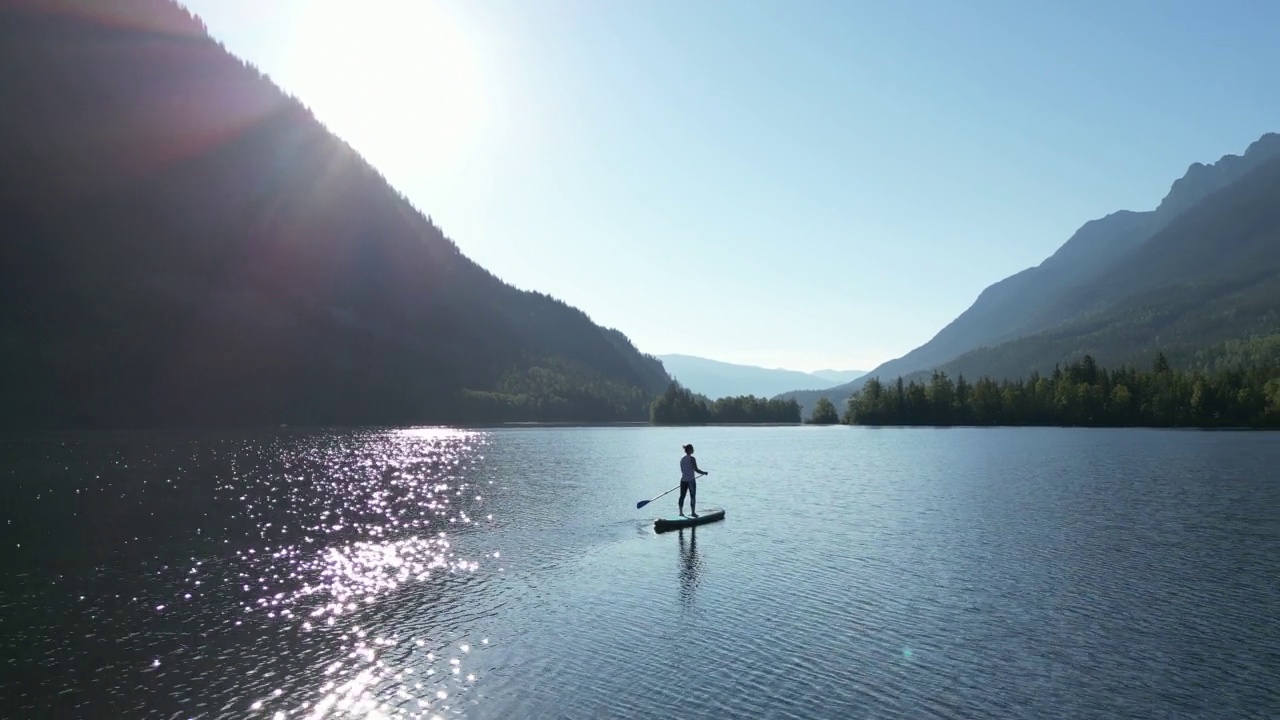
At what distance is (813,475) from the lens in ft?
290

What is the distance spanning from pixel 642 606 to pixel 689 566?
7973mm

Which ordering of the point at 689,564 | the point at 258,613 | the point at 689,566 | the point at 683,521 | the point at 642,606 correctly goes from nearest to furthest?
1. the point at 258,613
2. the point at 642,606
3. the point at 689,566
4. the point at 689,564
5. the point at 683,521

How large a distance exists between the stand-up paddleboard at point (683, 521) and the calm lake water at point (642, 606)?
1.21m

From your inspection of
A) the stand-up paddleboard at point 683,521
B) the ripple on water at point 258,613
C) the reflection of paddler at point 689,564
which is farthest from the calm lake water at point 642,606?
the stand-up paddleboard at point 683,521

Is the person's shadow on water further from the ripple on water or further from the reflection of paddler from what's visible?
the ripple on water

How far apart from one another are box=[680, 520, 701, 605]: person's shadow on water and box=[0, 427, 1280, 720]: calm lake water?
0.31 m

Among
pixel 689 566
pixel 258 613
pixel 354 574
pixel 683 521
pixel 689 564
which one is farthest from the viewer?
pixel 683 521

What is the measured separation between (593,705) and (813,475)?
235 ft

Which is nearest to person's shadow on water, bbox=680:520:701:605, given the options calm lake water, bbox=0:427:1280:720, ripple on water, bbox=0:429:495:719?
calm lake water, bbox=0:427:1280:720

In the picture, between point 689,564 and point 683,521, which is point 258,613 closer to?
point 689,564

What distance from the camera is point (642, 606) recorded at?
30266 mm

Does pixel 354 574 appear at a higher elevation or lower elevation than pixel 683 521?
lower

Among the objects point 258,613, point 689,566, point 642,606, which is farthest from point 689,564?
point 258,613

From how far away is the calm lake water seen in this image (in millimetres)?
21016
